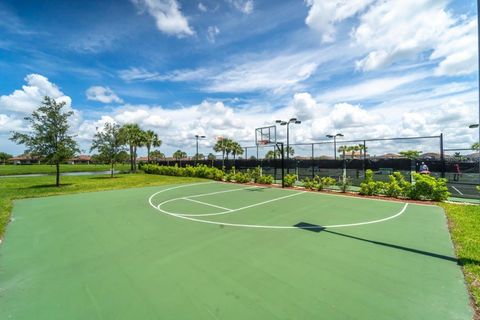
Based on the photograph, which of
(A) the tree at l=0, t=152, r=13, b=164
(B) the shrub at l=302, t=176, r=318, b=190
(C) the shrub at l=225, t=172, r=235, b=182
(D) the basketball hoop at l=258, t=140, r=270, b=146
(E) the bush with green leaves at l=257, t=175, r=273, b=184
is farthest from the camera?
(A) the tree at l=0, t=152, r=13, b=164

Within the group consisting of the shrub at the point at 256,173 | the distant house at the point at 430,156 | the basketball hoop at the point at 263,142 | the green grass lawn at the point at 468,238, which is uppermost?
the basketball hoop at the point at 263,142

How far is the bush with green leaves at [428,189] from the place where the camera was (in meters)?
9.57

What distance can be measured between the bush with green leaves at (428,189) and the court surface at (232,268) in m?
2.98

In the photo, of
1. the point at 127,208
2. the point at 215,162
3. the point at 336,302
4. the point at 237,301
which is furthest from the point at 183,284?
the point at 215,162

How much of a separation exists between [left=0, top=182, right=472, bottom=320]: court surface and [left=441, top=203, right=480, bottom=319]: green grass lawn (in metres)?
0.15

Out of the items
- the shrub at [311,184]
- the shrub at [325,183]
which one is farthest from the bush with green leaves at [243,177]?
the shrub at [325,183]

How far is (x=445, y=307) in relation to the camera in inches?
112

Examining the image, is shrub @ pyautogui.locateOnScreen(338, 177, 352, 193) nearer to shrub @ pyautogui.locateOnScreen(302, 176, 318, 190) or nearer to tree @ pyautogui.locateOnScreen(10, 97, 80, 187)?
shrub @ pyautogui.locateOnScreen(302, 176, 318, 190)

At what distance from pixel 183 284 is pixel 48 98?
16.4 m

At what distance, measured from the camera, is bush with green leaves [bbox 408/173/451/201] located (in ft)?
31.4

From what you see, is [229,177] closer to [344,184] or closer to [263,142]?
[263,142]

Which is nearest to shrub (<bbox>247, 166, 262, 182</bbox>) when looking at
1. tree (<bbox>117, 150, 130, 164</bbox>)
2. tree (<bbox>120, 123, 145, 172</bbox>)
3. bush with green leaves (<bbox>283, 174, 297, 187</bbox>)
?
bush with green leaves (<bbox>283, 174, 297, 187</bbox>)

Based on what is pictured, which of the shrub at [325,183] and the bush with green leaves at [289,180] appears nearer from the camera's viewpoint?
the shrub at [325,183]

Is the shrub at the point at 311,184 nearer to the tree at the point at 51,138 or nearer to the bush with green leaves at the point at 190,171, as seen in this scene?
the bush with green leaves at the point at 190,171
